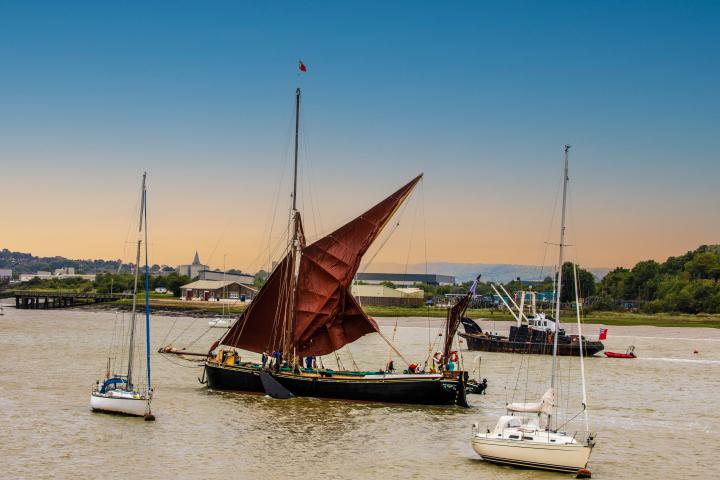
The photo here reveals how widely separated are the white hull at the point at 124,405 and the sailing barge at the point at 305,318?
31.0 feet

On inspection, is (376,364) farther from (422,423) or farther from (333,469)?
(333,469)

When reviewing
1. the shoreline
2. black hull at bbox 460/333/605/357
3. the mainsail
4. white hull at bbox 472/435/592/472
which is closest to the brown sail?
the mainsail

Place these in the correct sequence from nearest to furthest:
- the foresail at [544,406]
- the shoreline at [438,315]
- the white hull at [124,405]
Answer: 1. the foresail at [544,406]
2. the white hull at [124,405]
3. the shoreline at [438,315]

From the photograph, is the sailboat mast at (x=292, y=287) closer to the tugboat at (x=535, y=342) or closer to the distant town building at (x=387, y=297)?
the tugboat at (x=535, y=342)

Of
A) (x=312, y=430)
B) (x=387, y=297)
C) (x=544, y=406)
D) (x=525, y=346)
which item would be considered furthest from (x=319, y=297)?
(x=387, y=297)

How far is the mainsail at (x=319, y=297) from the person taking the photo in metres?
53.6

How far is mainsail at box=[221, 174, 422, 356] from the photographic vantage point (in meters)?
53.6

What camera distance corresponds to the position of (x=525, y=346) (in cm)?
8706

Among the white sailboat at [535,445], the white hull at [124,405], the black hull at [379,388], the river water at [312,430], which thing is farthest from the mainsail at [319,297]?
the white sailboat at [535,445]

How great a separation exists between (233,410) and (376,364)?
Result: 2851 centimetres

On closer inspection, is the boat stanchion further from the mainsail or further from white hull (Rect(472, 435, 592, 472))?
the mainsail

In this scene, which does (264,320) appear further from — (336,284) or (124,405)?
(124,405)

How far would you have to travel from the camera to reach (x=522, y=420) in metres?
37.6

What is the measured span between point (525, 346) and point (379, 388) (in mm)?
40558
